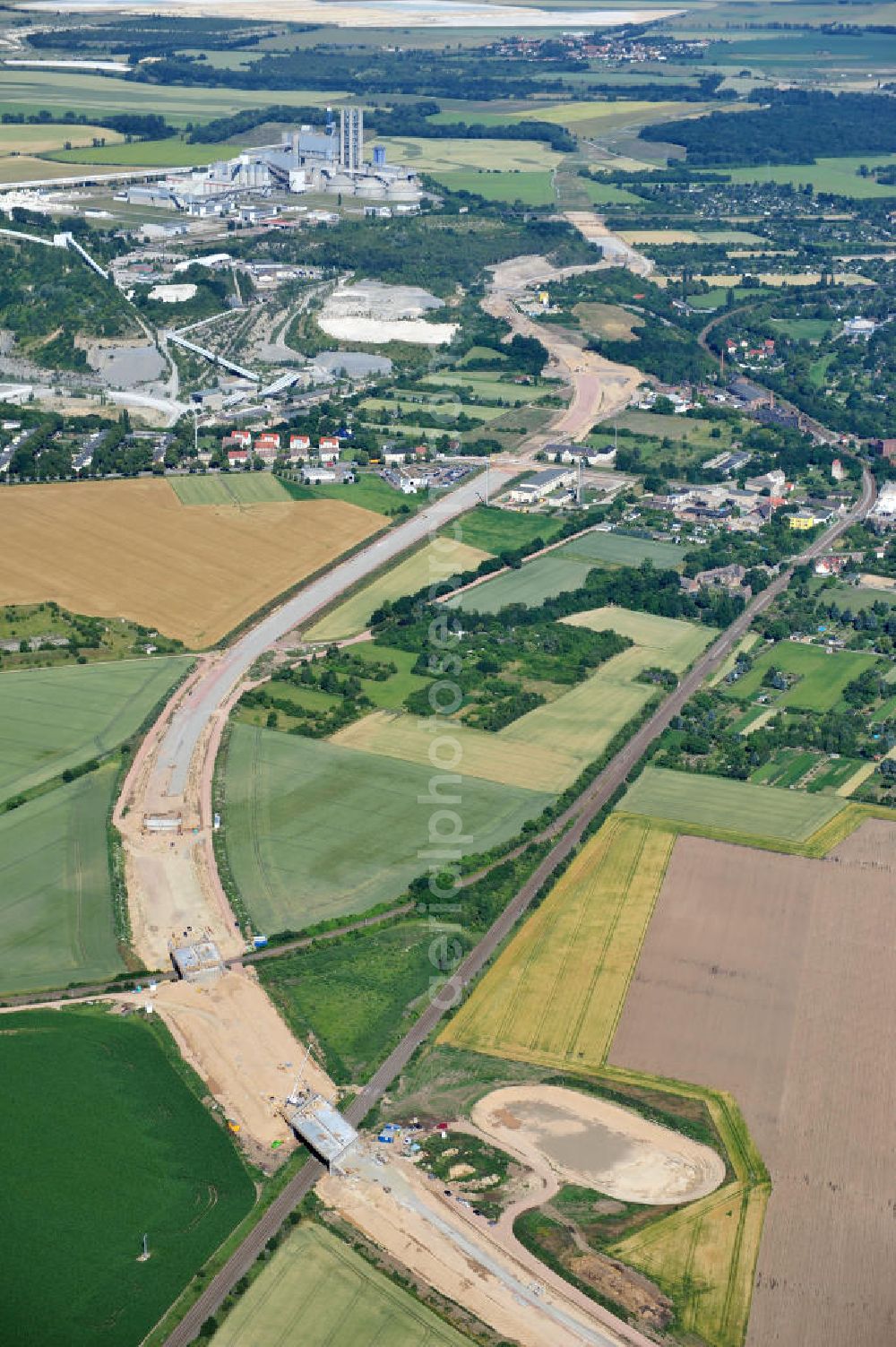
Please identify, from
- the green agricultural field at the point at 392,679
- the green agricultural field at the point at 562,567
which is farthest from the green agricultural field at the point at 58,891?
the green agricultural field at the point at 562,567

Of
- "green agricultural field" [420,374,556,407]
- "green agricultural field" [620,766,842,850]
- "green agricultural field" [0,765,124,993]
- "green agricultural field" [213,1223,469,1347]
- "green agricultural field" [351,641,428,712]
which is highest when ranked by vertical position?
"green agricultural field" [0,765,124,993]

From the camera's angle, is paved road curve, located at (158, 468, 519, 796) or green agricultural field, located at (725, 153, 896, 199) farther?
green agricultural field, located at (725, 153, 896, 199)

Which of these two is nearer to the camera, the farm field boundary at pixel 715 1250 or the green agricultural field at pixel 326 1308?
the green agricultural field at pixel 326 1308

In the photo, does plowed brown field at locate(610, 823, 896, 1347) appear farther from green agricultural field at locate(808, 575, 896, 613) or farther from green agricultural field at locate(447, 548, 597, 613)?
green agricultural field at locate(808, 575, 896, 613)

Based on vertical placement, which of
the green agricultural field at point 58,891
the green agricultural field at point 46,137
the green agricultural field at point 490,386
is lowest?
the green agricultural field at point 490,386

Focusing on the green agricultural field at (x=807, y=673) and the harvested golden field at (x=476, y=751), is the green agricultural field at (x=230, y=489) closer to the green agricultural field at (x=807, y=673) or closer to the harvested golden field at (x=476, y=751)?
the harvested golden field at (x=476, y=751)

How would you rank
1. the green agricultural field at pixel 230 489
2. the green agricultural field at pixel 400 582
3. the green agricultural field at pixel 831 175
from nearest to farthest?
the green agricultural field at pixel 400 582
the green agricultural field at pixel 230 489
the green agricultural field at pixel 831 175

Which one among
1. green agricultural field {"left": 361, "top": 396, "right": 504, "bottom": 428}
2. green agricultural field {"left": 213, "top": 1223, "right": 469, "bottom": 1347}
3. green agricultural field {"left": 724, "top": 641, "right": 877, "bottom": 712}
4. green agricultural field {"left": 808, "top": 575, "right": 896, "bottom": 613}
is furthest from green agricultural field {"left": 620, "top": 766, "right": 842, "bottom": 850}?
green agricultural field {"left": 361, "top": 396, "right": 504, "bottom": 428}
